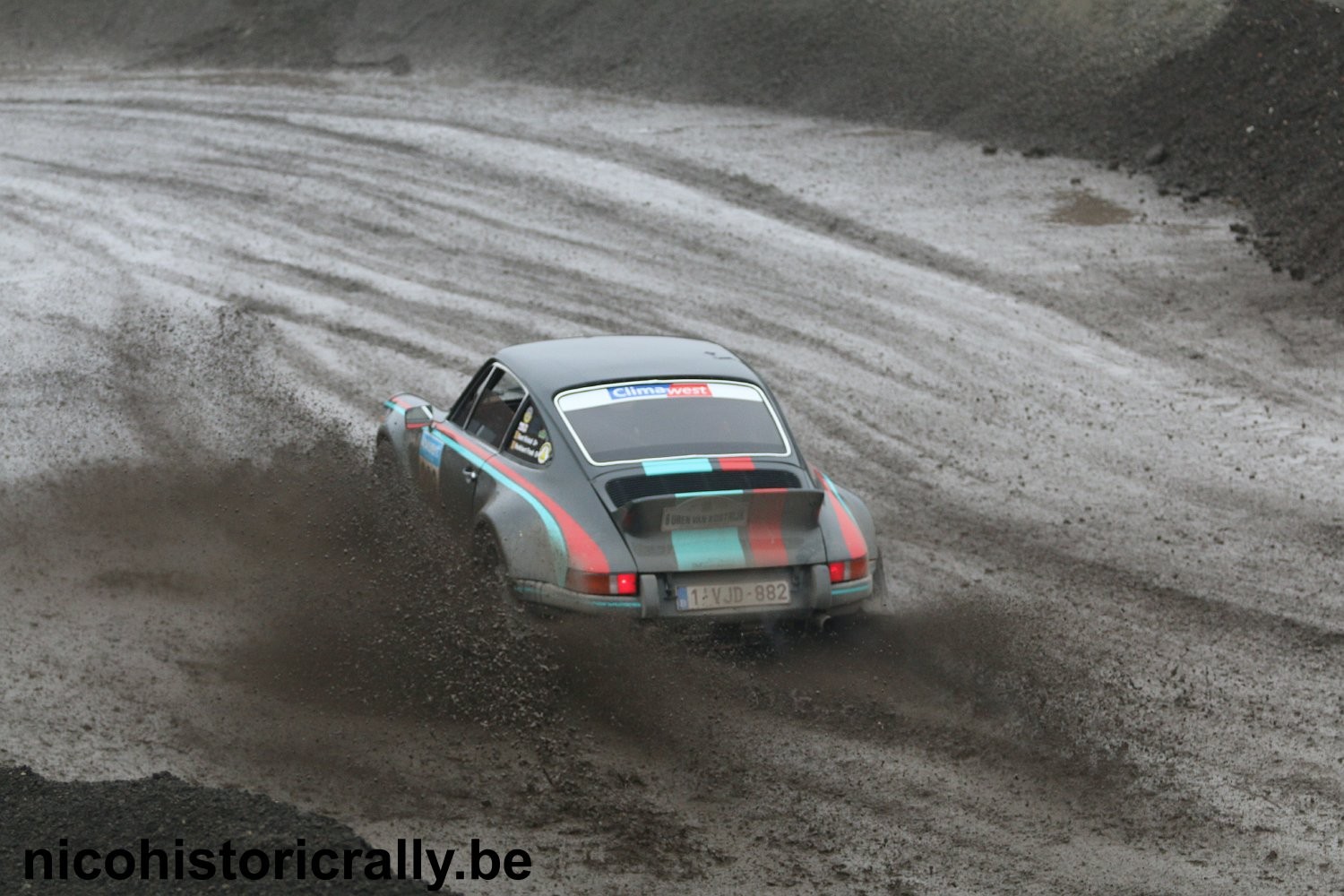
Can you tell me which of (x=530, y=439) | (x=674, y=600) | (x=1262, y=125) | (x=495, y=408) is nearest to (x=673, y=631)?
(x=674, y=600)

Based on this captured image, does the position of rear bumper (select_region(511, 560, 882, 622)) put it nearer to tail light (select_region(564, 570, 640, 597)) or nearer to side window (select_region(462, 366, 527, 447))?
tail light (select_region(564, 570, 640, 597))

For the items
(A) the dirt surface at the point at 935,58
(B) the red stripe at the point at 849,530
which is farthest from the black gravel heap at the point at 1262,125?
(B) the red stripe at the point at 849,530

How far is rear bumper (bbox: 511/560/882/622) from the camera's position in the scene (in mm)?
7484

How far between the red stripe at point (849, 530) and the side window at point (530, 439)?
1501 mm

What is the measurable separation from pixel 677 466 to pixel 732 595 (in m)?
0.79

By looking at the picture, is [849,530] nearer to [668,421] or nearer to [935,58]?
[668,421]

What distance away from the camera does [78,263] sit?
15867mm

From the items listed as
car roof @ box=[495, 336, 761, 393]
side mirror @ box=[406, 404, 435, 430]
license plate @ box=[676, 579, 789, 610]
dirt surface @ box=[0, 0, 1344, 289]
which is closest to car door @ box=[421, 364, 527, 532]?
→ car roof @ box=[495, 336, 761, 393]

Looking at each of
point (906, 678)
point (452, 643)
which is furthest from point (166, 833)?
point (906, 678)

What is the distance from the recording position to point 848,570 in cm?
796

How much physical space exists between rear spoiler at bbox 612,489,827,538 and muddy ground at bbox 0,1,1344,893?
0.54m

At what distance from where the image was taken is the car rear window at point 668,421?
8156 millimetres

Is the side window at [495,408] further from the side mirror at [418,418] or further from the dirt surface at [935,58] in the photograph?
the dirt surface at [935,58]

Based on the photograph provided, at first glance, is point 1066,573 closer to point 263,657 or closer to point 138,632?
point 263,657
